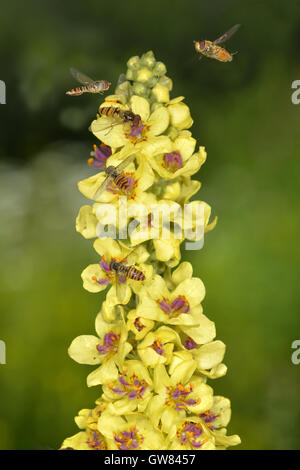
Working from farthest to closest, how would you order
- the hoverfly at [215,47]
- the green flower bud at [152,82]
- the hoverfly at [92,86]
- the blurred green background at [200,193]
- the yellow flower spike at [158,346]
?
1. the blurred green background at [200,193]
2. the hoverfly at [215,47]
3. the hoverfly at [92,86]
4. the green flower bud at [152,82]
5. the yellow flower spike at [158,346]

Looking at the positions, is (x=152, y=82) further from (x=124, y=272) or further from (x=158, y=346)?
(x=158, y=346)

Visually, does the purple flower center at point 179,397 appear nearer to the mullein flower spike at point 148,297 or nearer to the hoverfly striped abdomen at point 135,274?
the mullein flower spike at point 148,297

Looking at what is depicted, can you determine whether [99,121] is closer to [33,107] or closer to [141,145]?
[141,145]

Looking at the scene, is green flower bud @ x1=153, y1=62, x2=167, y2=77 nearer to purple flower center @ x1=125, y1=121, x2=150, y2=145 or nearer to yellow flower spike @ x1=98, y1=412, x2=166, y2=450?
purple flower center @ x1=125, y1=121, x2=150, y2=145

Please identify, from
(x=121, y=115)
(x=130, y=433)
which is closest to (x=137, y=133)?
(x=121, y=115)

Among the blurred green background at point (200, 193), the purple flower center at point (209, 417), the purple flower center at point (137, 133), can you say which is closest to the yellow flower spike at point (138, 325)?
the purple flower center at point (209, 417)
